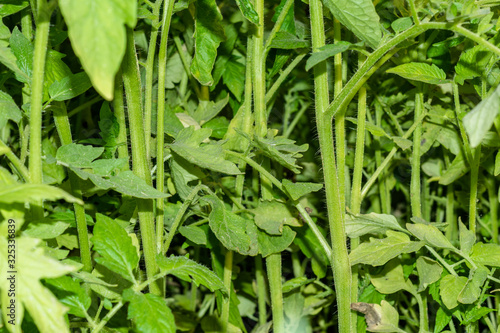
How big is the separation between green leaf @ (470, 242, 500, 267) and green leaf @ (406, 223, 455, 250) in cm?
4

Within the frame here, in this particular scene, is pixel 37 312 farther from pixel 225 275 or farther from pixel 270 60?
pixel 270 60

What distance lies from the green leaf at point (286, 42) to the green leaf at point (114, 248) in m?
0.32

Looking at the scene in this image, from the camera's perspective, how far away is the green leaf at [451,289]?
62 cm

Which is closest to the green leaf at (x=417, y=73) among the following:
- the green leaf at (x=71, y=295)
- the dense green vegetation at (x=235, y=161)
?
the dense green vegetation at (x=235, y=161)

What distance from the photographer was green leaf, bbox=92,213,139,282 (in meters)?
0.48

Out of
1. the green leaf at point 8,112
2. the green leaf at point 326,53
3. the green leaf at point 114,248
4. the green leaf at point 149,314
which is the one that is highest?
the green leaf at point 326,53

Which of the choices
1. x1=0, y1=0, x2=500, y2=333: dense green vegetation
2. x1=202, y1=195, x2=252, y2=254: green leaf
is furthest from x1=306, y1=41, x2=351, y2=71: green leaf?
x1=202, y1=195, x2=252, y2=254: green leaf

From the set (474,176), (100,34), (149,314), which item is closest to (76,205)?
(149,314)

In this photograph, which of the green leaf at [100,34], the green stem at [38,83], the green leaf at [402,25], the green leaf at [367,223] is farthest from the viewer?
the green leaf at [367,223]

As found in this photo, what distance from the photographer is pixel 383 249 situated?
0.64 metres

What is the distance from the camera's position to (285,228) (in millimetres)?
713

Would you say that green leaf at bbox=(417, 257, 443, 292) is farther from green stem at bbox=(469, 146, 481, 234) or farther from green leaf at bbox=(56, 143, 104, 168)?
green leaf at bbox=(56, 143, 104, 168)

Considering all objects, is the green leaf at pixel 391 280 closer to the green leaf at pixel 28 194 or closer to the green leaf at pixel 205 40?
the green leaf at pixel 205 40

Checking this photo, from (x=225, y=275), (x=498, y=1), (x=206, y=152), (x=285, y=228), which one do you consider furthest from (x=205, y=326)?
(x=498, y=1)
